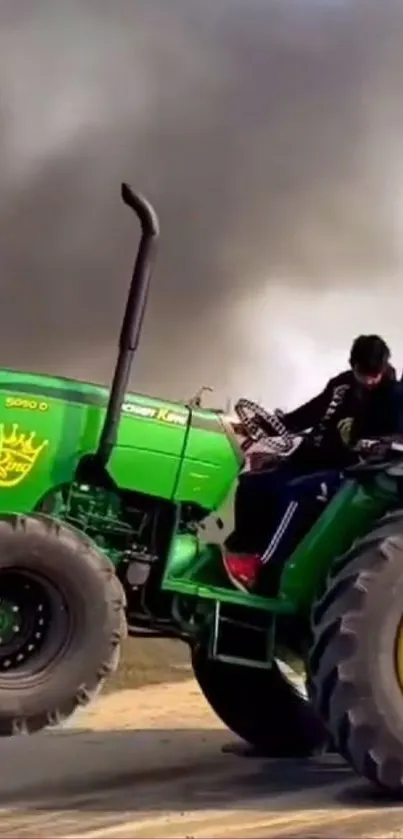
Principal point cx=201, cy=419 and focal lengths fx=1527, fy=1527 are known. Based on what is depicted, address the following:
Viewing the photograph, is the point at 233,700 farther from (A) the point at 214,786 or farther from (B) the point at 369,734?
(B) the point at 369,734

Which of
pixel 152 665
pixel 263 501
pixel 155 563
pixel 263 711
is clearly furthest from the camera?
pixel 152 665

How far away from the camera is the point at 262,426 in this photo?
7055mm

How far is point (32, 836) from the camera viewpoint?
16.9 feet

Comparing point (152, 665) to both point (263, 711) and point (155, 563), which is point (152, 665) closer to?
point (263, 711)

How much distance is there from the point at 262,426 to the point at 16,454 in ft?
4.91

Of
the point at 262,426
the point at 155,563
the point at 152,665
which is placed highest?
the point at 262,426

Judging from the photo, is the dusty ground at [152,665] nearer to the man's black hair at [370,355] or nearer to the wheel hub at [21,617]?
the man's black hair at [370,355]

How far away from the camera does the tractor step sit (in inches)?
250

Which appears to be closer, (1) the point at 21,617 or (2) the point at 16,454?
(1) the point at 21,617

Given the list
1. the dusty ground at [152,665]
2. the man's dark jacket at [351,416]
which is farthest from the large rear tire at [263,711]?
the dusty ground at [152,665]

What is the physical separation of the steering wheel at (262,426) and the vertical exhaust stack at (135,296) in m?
1.02

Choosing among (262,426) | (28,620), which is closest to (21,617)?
(28,620)

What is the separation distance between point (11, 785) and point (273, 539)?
153 cm

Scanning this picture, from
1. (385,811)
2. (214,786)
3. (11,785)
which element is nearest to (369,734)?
(385,811)
